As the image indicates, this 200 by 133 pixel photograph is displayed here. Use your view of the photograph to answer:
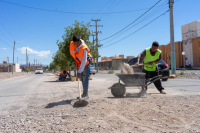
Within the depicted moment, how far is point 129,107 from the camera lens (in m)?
3.67

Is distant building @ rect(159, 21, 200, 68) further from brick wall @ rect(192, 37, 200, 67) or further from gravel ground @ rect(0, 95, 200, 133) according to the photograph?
gravel ground @ rect(0, 95, 200, 133)

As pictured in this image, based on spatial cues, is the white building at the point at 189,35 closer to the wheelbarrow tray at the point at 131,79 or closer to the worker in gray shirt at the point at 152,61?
the worker in gray shirt at the point at 152,61

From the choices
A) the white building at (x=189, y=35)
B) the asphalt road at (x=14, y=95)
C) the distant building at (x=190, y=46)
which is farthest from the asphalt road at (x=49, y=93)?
the white building at (x=189, y=35)

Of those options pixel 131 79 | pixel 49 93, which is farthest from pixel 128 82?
pixel 49 93

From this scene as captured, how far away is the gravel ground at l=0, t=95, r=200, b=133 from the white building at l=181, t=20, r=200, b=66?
35.0 meters

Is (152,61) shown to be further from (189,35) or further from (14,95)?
(189,35)

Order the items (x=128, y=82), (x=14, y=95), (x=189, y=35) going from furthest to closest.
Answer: (x=189, y=35) → (x=14, y=95) → (x=128, y=82)

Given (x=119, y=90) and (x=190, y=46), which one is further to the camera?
(x=190, y=46)

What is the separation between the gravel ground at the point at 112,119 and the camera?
2617mm

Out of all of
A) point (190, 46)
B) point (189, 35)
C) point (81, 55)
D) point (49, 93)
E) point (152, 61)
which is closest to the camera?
point (81, 55)

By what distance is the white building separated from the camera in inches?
1348

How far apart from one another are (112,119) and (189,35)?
3818 cm

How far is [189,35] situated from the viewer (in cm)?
3541

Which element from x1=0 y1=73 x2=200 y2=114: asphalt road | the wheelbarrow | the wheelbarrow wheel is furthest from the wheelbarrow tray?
x1=0 y1=73 x2=200 y2=114: asphalt road
